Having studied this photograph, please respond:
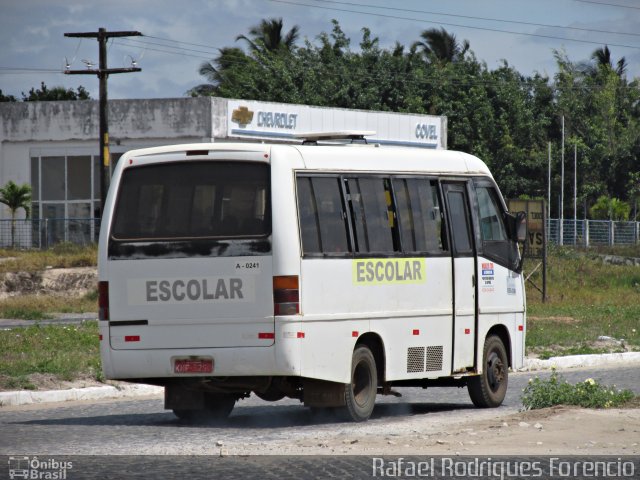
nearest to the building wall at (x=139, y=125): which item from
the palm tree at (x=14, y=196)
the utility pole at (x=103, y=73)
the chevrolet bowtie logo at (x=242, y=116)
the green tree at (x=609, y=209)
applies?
the chevrolet bowtie logo at (x=242, y=116)

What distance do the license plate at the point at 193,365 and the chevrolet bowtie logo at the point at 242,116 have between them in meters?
40.8

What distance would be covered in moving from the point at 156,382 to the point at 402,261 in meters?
3.03

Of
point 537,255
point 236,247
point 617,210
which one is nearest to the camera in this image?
point 236,247

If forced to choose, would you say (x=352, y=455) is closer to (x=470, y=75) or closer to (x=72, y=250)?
(x=72, y=250)

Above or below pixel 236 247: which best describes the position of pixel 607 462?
below

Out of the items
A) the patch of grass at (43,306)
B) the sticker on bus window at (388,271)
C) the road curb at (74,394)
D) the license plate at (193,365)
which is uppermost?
the sticker on bus window at (388,271)

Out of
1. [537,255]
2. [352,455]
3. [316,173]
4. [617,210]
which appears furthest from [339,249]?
[617,210]

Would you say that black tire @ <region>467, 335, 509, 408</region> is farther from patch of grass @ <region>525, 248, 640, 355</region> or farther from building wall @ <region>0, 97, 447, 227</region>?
building wall @ <region>0, 97, 447, 227</region>

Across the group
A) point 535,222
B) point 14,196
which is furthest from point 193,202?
point 14,196

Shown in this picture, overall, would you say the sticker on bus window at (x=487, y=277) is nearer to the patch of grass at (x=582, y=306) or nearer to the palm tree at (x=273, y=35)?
the patch of grass at (x=582, y=306)

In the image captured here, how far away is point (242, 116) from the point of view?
5403 cm

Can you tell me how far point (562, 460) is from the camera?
1059 cm

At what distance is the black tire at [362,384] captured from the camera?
1398cm

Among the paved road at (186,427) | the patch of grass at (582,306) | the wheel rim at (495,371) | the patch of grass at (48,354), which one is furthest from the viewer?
the patch of grass at (582,306)
